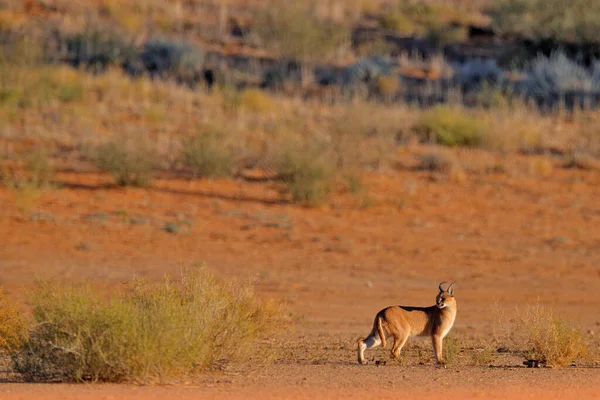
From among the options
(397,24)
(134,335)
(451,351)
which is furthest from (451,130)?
(397,24)

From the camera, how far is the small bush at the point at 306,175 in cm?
2052

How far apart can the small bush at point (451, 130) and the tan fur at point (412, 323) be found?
49.9 ft

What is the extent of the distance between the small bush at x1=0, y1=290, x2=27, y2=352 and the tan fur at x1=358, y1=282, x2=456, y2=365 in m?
2.96

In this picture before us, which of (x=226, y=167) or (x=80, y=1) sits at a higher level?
(x=80, y=1)

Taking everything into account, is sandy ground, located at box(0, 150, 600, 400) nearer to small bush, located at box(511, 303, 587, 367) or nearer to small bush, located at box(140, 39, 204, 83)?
small bush, located at box(511, 303, 587, 367)

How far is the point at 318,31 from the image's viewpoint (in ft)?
117

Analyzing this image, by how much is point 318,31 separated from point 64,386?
28.2 metres

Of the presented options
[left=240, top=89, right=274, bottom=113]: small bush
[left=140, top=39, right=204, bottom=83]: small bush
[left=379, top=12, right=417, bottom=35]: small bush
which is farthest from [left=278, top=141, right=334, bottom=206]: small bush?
[left=379, top=12, right=417, bottom=35]: small bush

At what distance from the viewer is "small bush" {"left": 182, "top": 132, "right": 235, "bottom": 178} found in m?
21.6

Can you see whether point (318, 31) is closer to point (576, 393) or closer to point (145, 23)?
point (145, 23)

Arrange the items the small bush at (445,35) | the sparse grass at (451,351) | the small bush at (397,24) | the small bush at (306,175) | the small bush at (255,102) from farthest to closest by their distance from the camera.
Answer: the small bush at (397,24) < the small bush at (445,35) < the small bush at (255,102) < the small bush at (306,175) < the sparse grass at (451,351)

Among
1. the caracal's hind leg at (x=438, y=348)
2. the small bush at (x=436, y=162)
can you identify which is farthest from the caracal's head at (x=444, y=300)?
the small bush at (x=436, y=162)

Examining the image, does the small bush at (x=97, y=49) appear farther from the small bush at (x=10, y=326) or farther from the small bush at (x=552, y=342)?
the small bush at (x=552, y=342)

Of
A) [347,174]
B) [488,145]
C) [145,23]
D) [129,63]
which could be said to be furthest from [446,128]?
[145,23]
